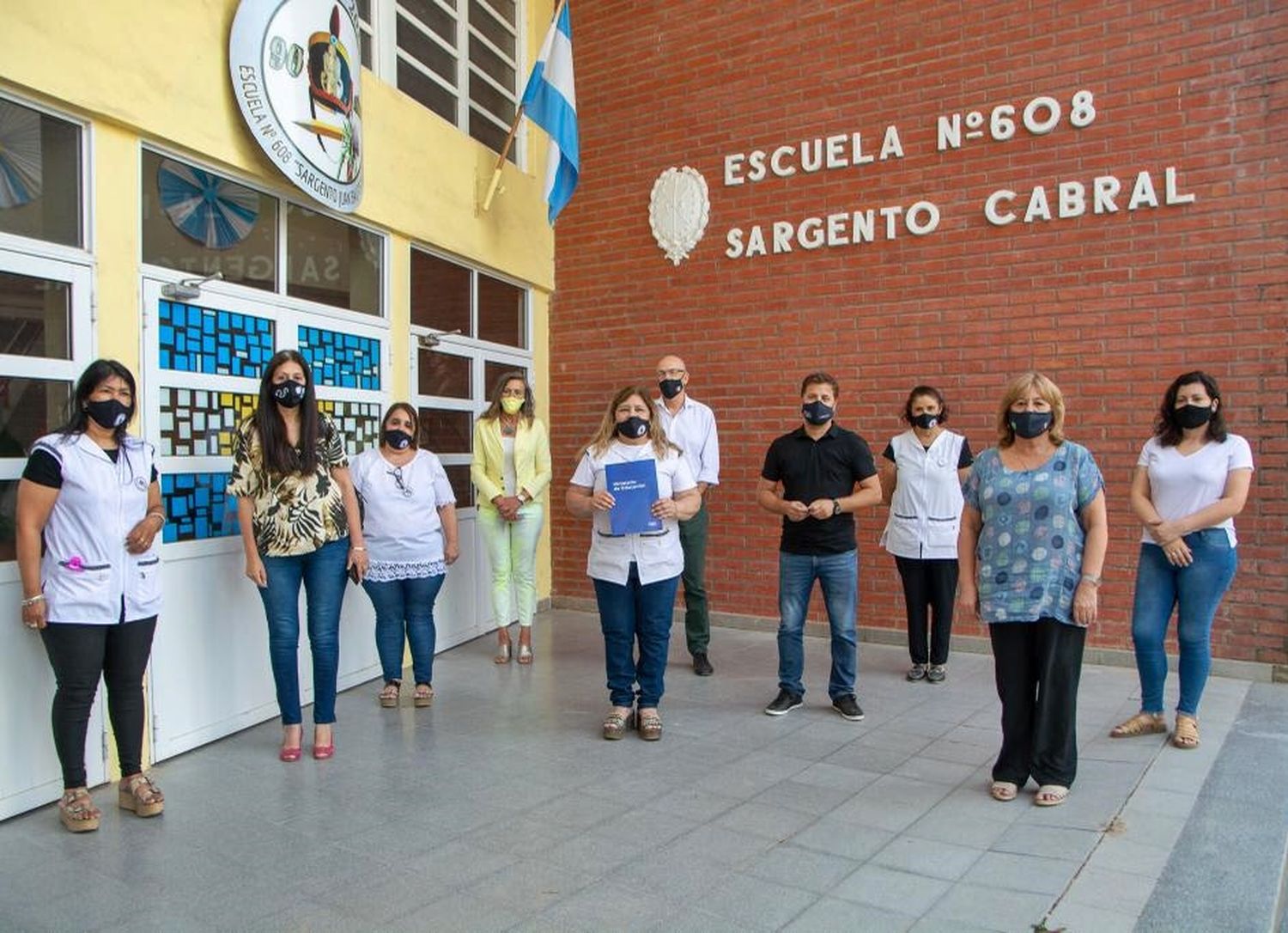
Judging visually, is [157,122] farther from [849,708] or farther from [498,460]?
[849,708]

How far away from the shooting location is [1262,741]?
4.57 m

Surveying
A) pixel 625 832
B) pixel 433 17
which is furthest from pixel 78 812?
pixel 433 17

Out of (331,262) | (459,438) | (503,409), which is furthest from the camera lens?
(459,438)

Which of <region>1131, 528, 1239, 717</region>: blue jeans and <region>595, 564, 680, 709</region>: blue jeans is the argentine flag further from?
<region>1131, 528, 1239, 717</region>: blue jeans

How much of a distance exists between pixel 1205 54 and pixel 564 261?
4954mm

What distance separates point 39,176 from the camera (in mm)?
3926

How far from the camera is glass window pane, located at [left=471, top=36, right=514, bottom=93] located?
752 cm

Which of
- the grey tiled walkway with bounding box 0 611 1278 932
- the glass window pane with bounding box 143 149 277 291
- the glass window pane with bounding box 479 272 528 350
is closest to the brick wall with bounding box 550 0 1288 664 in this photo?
the glass window pane with bounding box 479 272 528 350

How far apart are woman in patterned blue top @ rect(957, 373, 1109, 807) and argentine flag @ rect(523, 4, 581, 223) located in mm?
4455

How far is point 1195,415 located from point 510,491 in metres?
3.99

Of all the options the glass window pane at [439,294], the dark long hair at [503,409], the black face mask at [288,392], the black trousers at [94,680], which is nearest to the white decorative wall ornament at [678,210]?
the glass window pane at [439,294]

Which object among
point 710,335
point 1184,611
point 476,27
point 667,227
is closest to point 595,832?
point 1184,611

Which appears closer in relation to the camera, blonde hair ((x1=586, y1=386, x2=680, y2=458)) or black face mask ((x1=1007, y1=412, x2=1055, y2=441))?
black face mask ((x1=1007, y1=412, x2=1055, y2=441))

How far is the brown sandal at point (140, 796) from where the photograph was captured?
372cm
